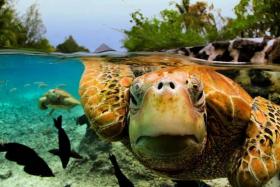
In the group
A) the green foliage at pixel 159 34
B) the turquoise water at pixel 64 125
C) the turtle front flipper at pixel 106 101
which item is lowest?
the turquoise water at pixel 64 125

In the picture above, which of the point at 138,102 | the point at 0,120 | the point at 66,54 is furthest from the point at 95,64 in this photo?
the point at 0,120

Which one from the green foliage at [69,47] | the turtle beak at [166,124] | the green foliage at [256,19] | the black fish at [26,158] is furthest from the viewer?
the green foliage at [69,47]

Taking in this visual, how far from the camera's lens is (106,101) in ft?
12.8

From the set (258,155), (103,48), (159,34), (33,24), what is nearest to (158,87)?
(258,155)

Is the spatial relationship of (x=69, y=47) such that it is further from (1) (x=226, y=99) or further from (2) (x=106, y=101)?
(1) (x=226, y=99)

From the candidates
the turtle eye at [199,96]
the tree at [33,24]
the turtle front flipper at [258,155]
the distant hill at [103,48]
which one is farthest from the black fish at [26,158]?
the turtle eye at [199,96]

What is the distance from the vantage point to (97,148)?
645cm

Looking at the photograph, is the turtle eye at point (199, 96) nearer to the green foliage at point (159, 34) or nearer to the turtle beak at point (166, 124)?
A: the turtle beak at point (166, 124)

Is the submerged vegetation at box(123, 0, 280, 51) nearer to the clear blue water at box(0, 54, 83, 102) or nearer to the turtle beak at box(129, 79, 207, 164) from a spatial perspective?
the clear blue water at box(0, 54, 83, 102)

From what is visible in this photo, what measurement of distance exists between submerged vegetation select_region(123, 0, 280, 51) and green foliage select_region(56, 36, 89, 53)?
0.74 metres

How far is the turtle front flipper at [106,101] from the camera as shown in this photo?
3732mm

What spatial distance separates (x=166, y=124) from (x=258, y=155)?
5.05 ft

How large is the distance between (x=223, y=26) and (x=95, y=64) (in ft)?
6.25

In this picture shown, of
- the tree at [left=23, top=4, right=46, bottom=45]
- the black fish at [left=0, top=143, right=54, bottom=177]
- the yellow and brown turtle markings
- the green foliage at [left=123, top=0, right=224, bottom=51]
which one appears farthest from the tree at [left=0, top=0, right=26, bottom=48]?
the yellow and brown turtle markings
